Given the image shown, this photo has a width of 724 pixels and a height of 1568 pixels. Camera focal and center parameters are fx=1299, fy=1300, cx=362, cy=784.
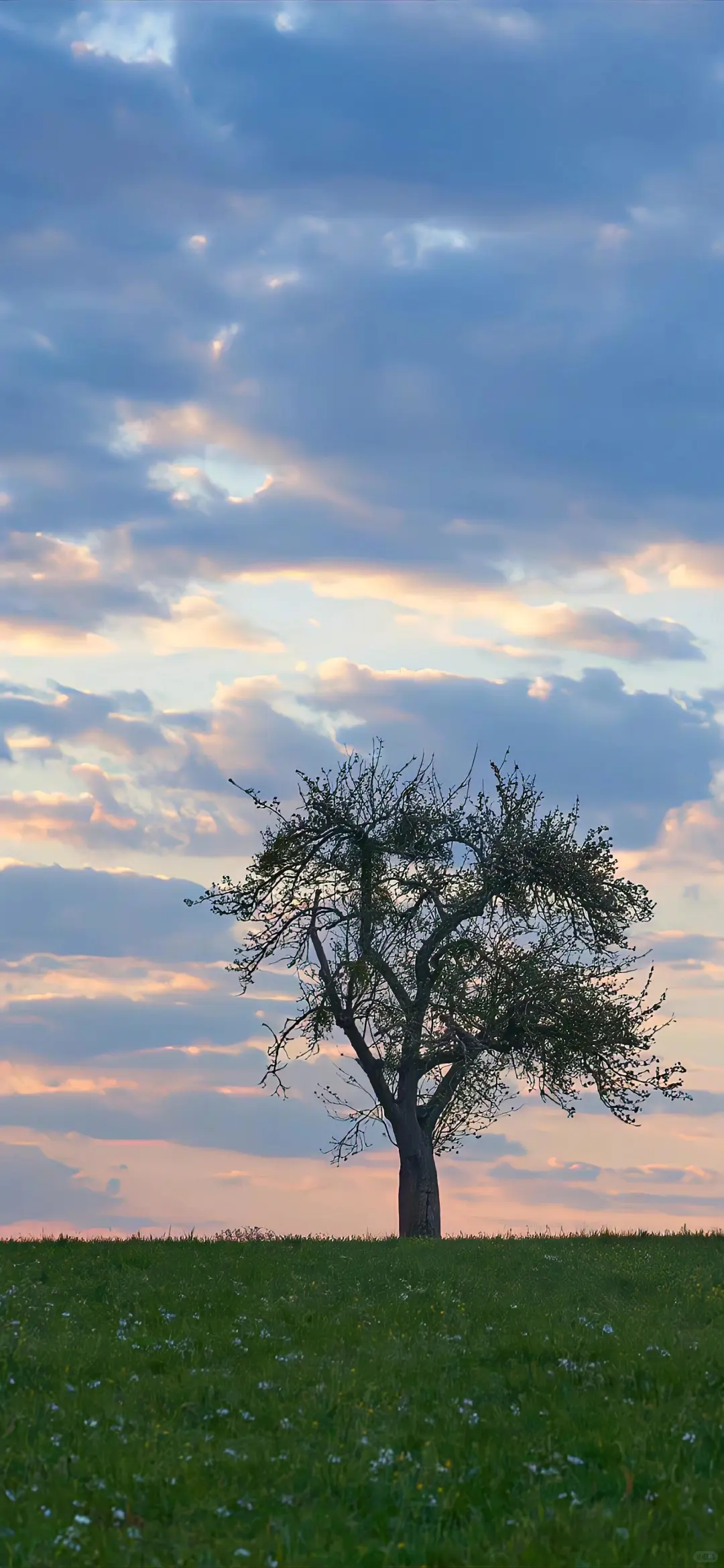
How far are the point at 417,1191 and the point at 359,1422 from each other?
20.0 meters

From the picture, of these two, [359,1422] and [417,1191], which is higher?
[417,1191]

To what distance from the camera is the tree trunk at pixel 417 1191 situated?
106 ft

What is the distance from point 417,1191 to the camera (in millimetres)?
32344

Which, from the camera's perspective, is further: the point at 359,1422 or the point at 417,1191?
the point at 417,1191

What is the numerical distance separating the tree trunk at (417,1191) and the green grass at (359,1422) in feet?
37.1

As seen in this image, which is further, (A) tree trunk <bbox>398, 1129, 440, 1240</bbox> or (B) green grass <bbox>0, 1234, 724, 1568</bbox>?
(A) tree trunk <bbox>398, 1129, 440, 1240</bbox>

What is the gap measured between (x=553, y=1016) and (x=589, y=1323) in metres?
16.1

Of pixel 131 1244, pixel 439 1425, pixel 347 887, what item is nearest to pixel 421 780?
pixel 347 887

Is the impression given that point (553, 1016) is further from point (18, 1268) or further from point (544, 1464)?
point (544, 1464)

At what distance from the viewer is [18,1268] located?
73.2 ft

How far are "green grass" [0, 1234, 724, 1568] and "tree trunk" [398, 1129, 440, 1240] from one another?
11295 millimetres

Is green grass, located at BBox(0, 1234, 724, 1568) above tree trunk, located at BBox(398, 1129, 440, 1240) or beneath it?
beneath

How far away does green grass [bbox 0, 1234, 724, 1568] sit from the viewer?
34.5 feet

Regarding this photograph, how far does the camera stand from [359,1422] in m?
12.8
